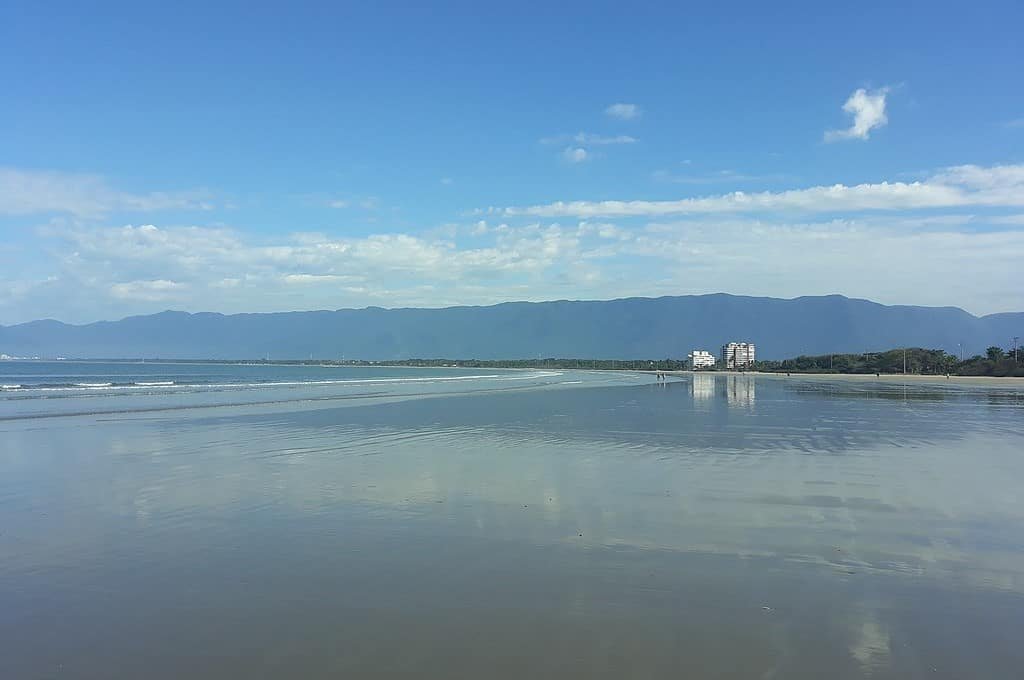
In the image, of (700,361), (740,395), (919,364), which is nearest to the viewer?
(740,395)

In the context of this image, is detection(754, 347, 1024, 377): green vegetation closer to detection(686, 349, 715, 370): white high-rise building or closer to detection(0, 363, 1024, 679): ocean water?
detection(686, 349, 715, 370): white high-rise building

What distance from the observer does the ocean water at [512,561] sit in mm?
5484

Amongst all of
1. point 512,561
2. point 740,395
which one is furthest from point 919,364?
point 512,561

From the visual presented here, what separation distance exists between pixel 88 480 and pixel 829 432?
19923mm

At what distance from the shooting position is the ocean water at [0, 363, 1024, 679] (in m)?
5.48

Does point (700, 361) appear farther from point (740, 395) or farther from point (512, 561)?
point (512, 561)

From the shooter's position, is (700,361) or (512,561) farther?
(700,361)

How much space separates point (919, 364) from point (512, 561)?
325 ft

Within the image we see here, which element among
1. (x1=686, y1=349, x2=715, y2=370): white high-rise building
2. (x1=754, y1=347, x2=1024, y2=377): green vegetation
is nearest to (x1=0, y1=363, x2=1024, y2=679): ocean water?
(x1=754, y1=347, x2=1024, y2=377): green vegetation

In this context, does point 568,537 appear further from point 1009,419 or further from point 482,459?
point 1009,419

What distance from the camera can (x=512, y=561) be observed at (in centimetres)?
798

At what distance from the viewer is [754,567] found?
7754mm

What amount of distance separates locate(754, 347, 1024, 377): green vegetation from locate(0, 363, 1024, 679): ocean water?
7302 centimetres

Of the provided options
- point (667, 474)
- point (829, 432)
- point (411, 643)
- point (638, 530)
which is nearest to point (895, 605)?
point (638, 530)
